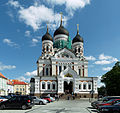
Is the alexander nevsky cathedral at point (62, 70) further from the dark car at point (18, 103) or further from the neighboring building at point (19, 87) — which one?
the neighboring building at point (19, 87)

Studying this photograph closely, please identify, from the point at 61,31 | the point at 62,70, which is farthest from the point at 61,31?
the point at 62,70

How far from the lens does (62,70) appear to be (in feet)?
180

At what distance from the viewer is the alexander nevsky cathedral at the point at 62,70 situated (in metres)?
53.0

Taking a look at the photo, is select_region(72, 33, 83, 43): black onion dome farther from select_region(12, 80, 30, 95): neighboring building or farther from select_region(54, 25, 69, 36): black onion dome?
select_region(12, 80, 30, 95): neighboring building

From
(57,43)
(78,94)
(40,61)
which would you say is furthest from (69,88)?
(57,43)

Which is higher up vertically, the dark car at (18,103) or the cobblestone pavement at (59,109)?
the dark car at (18,103)

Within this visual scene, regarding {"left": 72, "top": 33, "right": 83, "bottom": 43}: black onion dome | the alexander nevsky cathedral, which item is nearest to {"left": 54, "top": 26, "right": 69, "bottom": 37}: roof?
the alexander nevsky cathedral

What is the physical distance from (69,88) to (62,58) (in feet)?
33.2

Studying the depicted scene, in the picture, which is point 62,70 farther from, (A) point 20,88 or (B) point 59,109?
(A) point 20,88

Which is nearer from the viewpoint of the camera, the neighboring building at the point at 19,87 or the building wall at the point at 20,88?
the neighboring building at the point at 19,87

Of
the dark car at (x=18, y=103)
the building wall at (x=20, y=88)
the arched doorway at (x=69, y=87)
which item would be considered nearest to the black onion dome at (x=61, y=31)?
the arched doorway at (x=69, y=87)

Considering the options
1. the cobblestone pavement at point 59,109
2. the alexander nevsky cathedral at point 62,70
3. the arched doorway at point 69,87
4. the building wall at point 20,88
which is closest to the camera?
the cobblestone pavement at point 59,109

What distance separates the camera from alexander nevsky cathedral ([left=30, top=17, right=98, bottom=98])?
174 ft

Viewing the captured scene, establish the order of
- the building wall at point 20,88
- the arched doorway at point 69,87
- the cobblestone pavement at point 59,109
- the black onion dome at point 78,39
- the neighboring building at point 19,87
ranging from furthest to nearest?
the building wall at point 20,88 < the neighboring building at point 19,87 < the black onion dome at point 78,39 < the arched doorway at point 69,87 < the cobblestone pavement at point 59,109
